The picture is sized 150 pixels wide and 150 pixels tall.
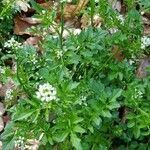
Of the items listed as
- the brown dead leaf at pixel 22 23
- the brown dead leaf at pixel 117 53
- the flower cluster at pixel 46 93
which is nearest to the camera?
the flower cluster at pixel 46 93

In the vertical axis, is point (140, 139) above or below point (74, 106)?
below

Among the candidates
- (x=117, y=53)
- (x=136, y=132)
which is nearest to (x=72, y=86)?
(x=136, y=132)

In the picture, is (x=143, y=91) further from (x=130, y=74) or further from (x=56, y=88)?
(x=56, y=88)

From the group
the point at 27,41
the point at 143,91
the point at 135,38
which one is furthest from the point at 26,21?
the point at 143,91

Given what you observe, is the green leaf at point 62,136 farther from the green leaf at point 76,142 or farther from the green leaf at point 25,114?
the green leaf at point 25,114

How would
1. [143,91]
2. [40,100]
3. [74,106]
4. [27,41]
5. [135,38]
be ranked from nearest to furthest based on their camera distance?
[40,100] → [74,106] → [143,91] → [135,38] → [27,41]

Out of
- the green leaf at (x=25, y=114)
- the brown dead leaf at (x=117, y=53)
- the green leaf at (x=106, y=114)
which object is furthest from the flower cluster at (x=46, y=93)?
the brown dead leaf at (x=117, y=53)
